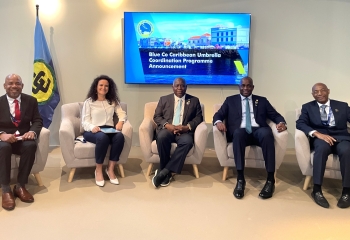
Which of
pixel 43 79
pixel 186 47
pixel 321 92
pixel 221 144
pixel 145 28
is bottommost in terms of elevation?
pixel 221 144

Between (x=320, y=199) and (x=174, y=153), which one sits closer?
(x=320, y=199)

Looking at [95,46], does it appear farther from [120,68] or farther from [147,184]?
[147,184]

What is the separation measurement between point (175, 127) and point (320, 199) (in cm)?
155

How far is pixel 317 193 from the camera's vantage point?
2869 mm

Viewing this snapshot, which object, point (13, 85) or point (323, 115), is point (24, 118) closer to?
point (13, 85)

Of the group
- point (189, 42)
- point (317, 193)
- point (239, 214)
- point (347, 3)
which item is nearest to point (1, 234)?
point (239, 214)

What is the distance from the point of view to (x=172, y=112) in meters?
3.59

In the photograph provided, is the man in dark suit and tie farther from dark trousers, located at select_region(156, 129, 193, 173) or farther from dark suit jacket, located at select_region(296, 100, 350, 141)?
dark suit jacket, located at select_region(296, 100, 350, 141)

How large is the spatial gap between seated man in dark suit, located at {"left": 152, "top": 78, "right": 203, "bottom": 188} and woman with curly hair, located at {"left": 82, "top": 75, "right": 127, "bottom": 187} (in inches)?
16.3

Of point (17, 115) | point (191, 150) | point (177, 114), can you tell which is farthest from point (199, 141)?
point (17, 115)

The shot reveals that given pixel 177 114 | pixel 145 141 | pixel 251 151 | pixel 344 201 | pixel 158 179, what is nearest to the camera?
pixel 344 201

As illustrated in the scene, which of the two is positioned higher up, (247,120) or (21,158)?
(247,120)

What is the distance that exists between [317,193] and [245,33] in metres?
Answer: 2.31

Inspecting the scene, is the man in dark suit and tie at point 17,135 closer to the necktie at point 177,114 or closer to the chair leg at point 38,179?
the chair leg at point 38,179
